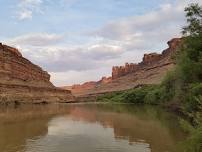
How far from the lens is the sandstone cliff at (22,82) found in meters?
83.9

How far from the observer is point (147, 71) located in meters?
176

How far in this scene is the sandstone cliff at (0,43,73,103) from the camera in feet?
275

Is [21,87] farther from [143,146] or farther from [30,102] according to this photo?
[143,146]

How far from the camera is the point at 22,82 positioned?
93.4m

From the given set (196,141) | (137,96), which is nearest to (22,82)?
(137,96)

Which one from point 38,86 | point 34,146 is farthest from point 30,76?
point 34,146

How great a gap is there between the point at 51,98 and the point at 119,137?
79.6 m

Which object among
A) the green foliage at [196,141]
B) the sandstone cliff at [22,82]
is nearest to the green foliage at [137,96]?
the sandstone cliff at [22,82]

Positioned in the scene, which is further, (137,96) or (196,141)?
(137,96)

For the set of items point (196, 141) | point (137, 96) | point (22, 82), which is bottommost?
point (196, 141)

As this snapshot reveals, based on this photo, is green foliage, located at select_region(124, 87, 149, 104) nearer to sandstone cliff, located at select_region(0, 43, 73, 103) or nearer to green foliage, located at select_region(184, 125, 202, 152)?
sandstone cliff, located at select_region(0, 43, 73, 103)

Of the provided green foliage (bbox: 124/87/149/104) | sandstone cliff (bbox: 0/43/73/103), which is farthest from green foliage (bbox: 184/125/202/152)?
green foliage (bbox: 124/87/149/104)

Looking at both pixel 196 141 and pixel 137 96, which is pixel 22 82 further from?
pixel 196 141

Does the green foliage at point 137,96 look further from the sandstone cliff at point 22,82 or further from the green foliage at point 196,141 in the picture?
the green foliage at point 196,141
